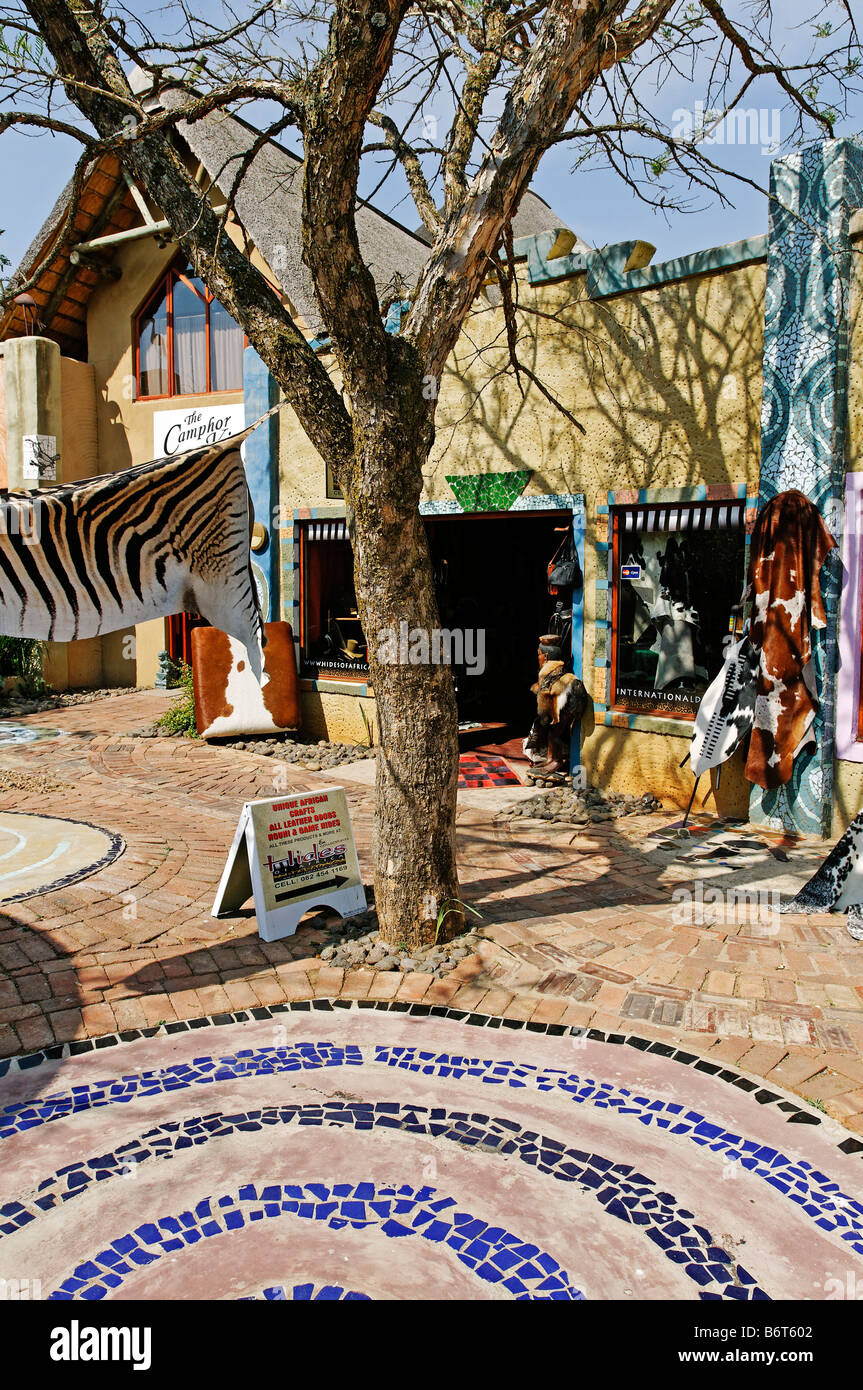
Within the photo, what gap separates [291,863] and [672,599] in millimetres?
4650

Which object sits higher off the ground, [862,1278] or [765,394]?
[765,394]

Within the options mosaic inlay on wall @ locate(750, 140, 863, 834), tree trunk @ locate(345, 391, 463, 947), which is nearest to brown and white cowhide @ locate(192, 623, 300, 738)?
mosaic inlay on wall @ locate(750, 140, 863, 834)

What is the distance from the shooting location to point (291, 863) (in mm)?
6004

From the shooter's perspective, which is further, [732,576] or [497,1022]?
[732,576]

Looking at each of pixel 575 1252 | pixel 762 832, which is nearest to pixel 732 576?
pixel 762 832

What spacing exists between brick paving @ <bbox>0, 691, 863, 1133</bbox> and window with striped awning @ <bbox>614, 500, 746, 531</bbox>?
2587mm

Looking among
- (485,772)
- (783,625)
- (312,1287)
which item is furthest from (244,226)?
(312,1287)

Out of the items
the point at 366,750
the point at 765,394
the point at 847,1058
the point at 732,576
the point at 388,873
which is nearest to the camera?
the point at 847,1058

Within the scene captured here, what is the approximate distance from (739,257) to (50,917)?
7.25m

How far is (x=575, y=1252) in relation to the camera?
10.3 ft

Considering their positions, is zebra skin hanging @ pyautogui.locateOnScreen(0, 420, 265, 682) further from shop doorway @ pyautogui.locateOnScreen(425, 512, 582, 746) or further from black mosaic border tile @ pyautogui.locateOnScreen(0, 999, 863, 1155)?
shop doorway @ pyautogui.locateOnScreen(425, 512, 582, 746)

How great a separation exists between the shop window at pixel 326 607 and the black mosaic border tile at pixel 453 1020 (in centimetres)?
744

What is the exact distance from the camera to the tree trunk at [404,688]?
534 centimetres

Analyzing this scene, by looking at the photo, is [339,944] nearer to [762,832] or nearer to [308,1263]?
[308,1263]
